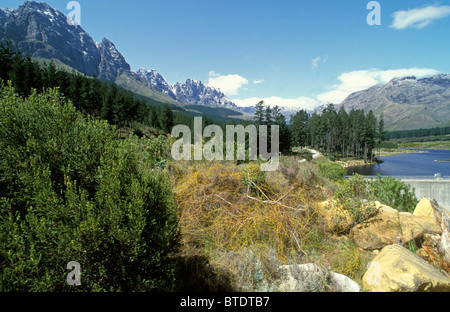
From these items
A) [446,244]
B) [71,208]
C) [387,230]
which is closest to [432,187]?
[446,244]

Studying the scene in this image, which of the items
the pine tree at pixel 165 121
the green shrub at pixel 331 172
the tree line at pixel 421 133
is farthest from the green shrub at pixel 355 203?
the tree line at pixel 421 133

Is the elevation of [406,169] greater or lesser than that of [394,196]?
lesser

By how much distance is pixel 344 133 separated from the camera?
71750 mm

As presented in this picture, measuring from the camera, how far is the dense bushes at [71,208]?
2.72 meters

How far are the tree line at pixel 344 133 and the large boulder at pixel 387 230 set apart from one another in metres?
67.9

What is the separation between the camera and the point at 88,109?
51812mm

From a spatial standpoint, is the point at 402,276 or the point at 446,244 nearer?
the point at 402,276

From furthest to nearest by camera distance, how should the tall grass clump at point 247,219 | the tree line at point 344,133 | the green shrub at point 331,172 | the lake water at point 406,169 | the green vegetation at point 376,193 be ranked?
the tree line at point 344,133
the lake water at point 406,169
the green shrub at point 331,172
the green vegetation at point 376,193
the tall grass clump at point 247,219

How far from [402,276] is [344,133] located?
78.4 meters

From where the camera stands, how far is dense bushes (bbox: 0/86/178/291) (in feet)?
8.91

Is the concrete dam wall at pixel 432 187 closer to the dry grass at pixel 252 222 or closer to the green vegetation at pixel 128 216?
the green vegetation at pixel 128 216

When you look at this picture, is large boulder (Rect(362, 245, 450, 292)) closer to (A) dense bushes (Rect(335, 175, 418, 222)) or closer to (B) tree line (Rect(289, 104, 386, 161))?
(A) dense bushes (Rect(335, 175, 418, 222))

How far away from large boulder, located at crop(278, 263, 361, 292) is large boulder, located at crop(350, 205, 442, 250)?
248cm

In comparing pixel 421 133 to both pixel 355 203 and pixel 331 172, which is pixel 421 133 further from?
pixel 355 203
